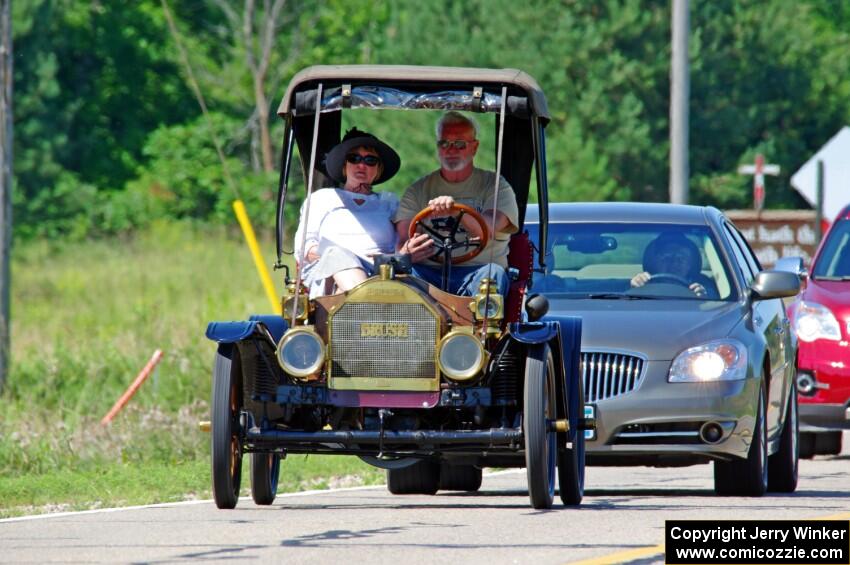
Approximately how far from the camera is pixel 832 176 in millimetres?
25109

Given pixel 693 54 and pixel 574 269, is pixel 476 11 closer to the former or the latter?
pixel 693 54

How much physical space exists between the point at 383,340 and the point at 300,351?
1.31ft

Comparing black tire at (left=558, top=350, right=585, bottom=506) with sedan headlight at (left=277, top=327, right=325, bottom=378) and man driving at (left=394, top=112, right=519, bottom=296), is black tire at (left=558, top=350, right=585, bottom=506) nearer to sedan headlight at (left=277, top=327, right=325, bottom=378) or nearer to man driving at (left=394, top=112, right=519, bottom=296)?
man driving at (left=394, top=112, right=519, bottom=296)

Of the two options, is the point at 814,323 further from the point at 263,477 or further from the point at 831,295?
the point at 263,477

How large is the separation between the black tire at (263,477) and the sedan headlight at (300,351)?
0.78 metres

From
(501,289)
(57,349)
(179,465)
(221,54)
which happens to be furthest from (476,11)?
(501,289)

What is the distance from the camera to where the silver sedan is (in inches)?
435

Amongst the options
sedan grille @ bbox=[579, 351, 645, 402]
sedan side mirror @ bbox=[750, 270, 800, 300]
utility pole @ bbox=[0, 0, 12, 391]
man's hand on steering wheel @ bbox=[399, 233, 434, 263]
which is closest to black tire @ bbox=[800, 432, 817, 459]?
sedan side mirror @ bbox=[750, 270, 800, 300]

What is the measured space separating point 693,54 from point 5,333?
30.9 m

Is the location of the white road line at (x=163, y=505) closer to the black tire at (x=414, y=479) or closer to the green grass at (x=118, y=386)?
the green grass at (x=118, y=386)

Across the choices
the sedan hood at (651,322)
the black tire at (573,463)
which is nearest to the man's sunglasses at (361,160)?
the sedan hood at (651,322)

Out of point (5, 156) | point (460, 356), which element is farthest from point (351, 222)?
point (5, 156)

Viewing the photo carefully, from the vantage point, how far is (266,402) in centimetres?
992

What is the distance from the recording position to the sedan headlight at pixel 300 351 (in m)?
9.70
